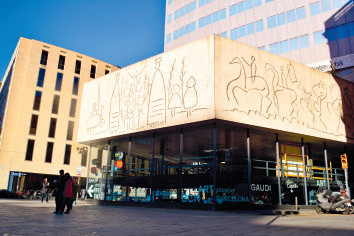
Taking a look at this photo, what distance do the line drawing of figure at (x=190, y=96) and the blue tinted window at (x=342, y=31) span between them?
22975mm

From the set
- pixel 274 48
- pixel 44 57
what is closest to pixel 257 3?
pixel 274 48

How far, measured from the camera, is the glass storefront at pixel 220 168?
1667 cm

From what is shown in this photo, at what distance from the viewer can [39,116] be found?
43469mm

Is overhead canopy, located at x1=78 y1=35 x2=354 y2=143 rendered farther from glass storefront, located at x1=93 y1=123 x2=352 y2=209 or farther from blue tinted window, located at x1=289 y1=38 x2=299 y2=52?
blue tinted window, located at x1=289 y1=38 x2=299 y2=52

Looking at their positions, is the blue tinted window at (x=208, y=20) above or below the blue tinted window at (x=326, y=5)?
above

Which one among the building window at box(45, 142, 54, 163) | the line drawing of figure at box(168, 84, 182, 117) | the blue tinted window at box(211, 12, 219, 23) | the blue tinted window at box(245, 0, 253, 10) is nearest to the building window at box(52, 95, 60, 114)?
the building window at box(45, 142, 54, 163)

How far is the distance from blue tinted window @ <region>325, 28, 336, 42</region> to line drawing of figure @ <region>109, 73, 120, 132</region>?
23.5m

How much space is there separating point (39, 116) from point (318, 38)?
3630cm

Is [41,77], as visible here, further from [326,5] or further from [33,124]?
[326,5]

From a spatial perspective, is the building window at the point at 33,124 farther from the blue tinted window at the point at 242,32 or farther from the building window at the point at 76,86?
the blue tinted window at the point at 242,32

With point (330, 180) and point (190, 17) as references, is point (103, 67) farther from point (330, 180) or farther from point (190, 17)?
point (330, 180)

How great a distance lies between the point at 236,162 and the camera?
17219 mm

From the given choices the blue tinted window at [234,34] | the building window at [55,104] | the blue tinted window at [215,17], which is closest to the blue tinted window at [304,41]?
the blue tinted window at [234,34]

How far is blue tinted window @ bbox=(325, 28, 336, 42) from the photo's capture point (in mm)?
33469
